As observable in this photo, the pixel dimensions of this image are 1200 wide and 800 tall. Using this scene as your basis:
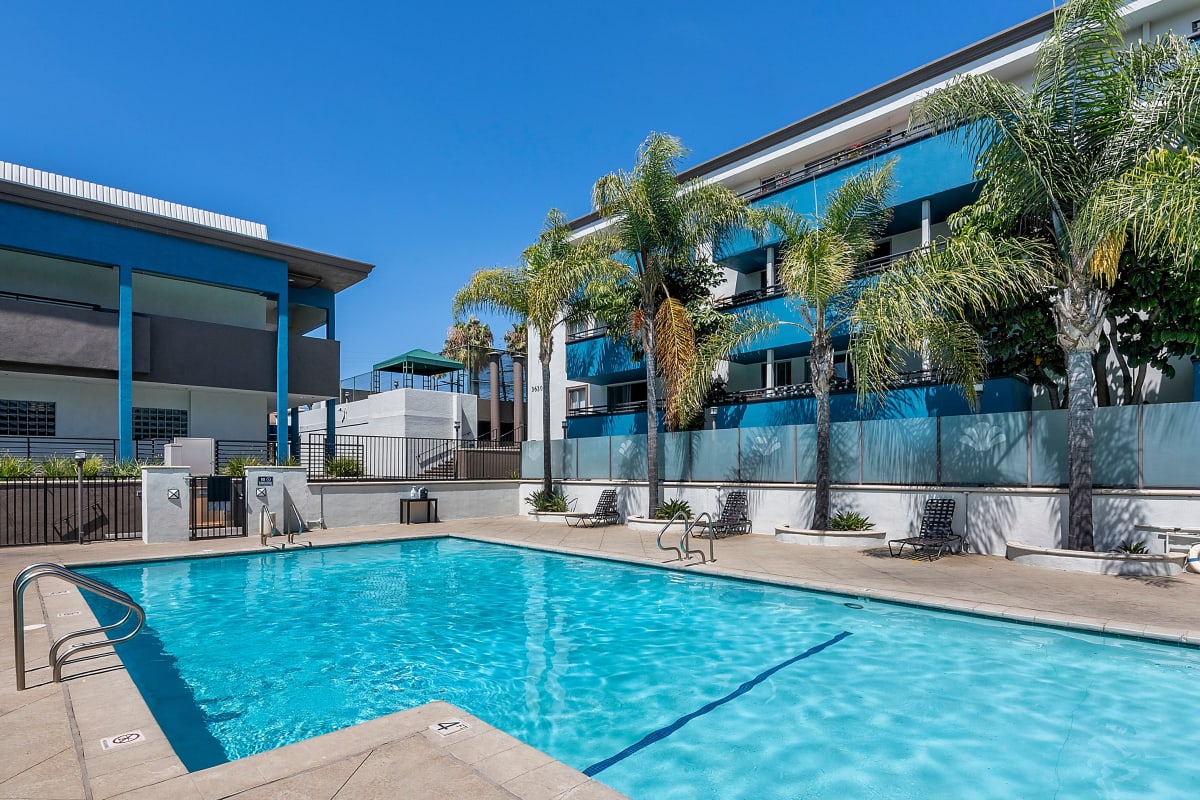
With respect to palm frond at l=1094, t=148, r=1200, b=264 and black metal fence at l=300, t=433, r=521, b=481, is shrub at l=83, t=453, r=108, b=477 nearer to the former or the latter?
black metal fence at l=300, t=433, r=521, b=481

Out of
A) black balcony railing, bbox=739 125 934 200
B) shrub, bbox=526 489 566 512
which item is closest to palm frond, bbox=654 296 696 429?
black balcony railing, bbox=739 125 934 200

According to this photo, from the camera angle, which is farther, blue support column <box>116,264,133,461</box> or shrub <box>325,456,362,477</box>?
shrub <box>325,456,362,477</box>

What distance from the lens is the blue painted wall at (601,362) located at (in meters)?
24.0

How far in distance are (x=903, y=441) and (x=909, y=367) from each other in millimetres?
4051

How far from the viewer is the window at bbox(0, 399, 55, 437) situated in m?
19.7

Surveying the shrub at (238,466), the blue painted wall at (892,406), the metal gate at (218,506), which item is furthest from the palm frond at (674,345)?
the shrub at (238,466)

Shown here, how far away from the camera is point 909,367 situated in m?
18.1

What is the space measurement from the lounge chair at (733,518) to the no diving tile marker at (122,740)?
1333 cm

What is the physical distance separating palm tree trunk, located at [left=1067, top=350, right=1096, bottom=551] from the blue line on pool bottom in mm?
6138

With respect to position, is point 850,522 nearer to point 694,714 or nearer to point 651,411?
point 651,411

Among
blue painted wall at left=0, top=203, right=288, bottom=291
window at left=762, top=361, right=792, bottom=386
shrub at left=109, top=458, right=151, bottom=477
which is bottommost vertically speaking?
shrub at left=109, top=458, right=151, bottom=477

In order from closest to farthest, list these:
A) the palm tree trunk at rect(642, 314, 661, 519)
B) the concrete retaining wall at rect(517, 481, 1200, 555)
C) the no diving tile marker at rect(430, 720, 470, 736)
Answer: the no diving tile marker at rect(430, 720, 470, 736)
the concrete retaining wall at rect(517, 481, 1200, 555)
the palm tree trunk at rect(642, 314, 661, 519)

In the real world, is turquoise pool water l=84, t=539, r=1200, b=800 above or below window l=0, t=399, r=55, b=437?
below

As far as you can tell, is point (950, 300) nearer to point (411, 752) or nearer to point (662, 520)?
point (662, 520)
